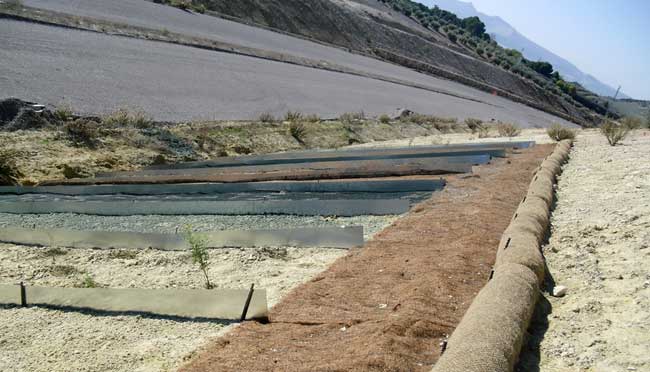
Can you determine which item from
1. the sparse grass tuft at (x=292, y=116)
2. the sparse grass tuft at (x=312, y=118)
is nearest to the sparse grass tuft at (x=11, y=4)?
the sparse grass tuft at (x=292, y=116)

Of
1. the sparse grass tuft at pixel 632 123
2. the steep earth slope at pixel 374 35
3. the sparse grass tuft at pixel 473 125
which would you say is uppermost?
the steep earth slope at pixel 374 35

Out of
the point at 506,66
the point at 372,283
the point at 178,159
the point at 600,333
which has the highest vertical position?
the point at 506,66

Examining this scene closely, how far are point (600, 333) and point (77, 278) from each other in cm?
624

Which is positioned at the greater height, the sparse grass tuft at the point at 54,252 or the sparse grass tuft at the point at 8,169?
the sparse grass tuft at the point at 54,252

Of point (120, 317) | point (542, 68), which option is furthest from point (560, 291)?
point (542, 68)

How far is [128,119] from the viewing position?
16922 mm

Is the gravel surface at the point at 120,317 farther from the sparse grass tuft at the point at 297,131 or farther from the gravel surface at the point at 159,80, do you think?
the sparse grass tuft at the point at 297,131

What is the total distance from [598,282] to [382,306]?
2326 millimetres

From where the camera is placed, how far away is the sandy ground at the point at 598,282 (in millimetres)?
4441

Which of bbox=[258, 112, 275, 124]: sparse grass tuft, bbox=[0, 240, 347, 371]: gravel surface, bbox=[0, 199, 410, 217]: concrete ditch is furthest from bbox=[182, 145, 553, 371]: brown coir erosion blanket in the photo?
bbox=[258, 112, 275, 124]: sparse grass tuft

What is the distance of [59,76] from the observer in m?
18.2

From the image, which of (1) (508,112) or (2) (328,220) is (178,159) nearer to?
(2) (328,220)

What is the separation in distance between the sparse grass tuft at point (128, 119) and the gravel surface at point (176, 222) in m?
6.11

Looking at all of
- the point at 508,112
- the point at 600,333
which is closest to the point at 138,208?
the point at 600,333
